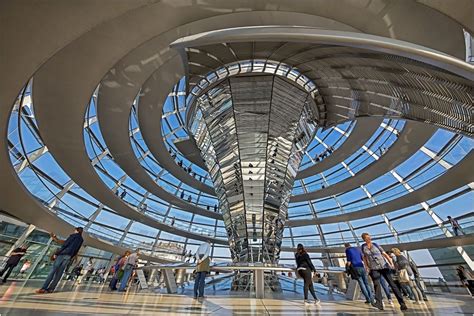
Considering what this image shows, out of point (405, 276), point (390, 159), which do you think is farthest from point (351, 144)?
point (405, 276)

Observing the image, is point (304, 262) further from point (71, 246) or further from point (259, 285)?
point (71, 246)

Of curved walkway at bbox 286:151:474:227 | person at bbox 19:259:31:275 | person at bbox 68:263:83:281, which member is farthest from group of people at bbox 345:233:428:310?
person at bbox 68:263:83:281

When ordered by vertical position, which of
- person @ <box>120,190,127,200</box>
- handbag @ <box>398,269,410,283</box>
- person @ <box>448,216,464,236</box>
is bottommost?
handbag @ <box>398,269,410,283</box>

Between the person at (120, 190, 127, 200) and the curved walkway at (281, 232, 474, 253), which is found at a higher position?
the person at (120, 190, 127, 200)

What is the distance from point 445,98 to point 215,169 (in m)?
10.1

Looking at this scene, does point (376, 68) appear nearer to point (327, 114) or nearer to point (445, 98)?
point (445, 98)

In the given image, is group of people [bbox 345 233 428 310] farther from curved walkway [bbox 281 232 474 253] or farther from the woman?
curved walkway [bbox 281 232 474 253]

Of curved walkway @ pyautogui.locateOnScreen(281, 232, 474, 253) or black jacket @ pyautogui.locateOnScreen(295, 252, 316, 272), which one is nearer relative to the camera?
black jacket @ pyautogui.locateOnScreen(295, 252, 316, 272)

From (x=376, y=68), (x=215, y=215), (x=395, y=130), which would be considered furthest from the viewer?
(x=215, y=215)

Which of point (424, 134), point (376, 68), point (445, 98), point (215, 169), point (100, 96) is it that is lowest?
point (445, 98)

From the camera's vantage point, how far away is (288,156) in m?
13.6

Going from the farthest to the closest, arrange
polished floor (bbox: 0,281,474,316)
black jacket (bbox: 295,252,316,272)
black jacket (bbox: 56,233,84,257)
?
black jacket (bbox: 295,252,316,272)
black jacket (bbox: 56,233,84,257)
polished floor (bbox: 0,281,474,316)

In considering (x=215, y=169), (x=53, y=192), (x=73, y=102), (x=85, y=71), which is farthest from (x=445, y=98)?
(x=53, y=192)

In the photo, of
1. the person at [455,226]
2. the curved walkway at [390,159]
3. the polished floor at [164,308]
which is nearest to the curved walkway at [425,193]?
the person at [455,226]
